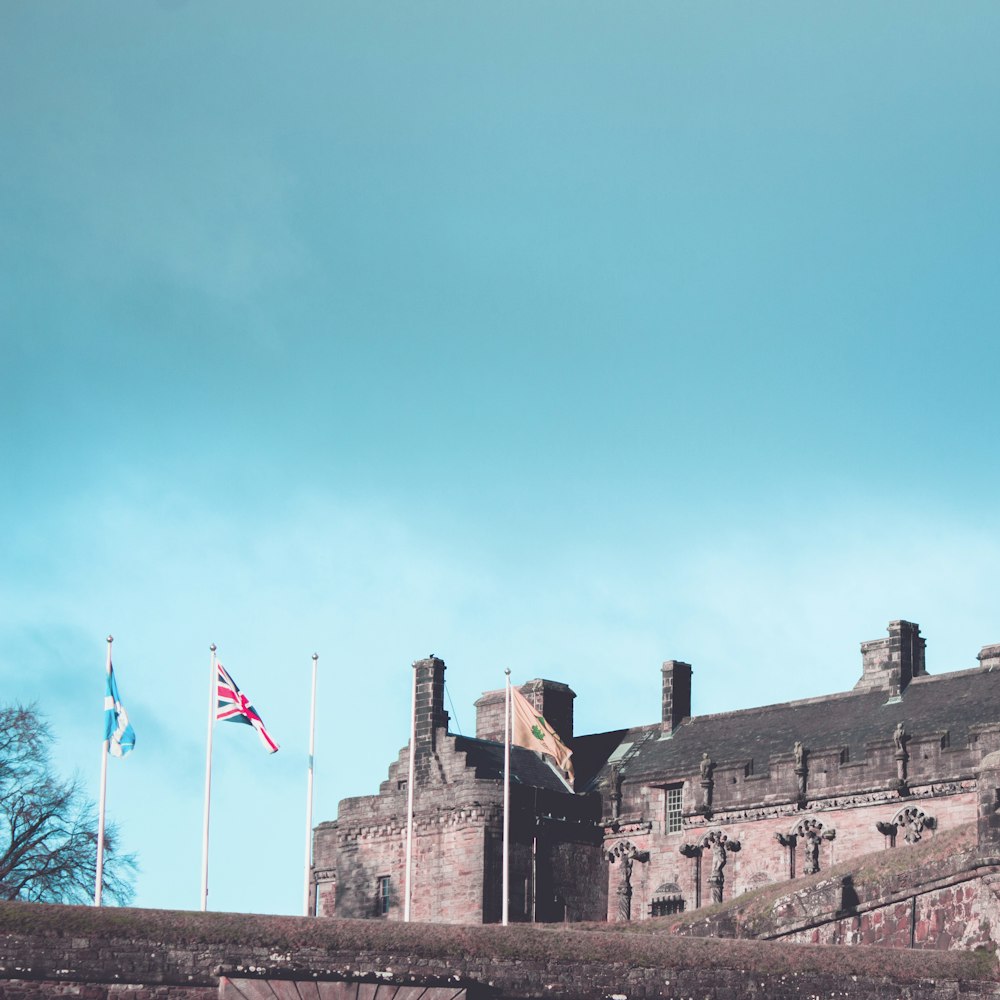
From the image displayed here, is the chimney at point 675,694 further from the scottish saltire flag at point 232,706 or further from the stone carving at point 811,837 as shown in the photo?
the scottish saltire flag at point 232,706

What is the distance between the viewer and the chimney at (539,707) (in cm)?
6219

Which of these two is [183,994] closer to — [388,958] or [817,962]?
[388,958]

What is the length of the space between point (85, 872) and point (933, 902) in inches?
1136

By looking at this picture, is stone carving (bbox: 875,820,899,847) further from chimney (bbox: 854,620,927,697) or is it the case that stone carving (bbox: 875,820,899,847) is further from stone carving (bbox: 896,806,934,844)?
chimney (bbox: 854,620,927,697)

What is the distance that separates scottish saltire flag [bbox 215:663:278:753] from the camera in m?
44.0

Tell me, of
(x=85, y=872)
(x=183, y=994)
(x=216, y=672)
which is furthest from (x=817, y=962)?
(x=85, y=872)

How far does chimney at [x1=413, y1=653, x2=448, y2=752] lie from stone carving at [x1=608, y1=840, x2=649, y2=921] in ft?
19.2

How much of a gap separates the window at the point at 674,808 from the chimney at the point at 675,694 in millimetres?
3887

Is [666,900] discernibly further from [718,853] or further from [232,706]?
[232,706]

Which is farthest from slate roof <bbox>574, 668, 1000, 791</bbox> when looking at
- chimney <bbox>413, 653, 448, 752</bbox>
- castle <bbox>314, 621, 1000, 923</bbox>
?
chimney <bbox>413, 653, 448, 752</bbox>

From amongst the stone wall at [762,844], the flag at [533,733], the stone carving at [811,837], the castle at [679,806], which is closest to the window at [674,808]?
the castle at [679,806]

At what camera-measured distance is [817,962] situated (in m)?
29.8

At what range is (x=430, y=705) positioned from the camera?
5878cm

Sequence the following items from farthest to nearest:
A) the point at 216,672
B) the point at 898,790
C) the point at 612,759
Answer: the point at 612,759
the point at 898,790
the point at 216,672
